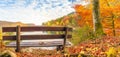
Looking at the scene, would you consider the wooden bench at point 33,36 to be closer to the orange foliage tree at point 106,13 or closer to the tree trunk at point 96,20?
the tree trunk at point 96,20

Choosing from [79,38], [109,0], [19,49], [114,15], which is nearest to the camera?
[19,49]

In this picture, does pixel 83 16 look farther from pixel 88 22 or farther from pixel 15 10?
pixel 15 10

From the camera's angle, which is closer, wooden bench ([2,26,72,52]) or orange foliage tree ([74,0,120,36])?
wooden bench ([2,26,72,52])

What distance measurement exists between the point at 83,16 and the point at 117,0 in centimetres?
380

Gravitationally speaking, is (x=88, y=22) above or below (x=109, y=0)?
below

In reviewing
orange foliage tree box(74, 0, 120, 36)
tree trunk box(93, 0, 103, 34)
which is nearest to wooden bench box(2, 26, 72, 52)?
tree trunk box(93, 0, 103, 34)

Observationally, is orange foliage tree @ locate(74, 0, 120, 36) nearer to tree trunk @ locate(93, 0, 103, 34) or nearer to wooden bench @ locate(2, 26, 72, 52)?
tree trunk @ locate(93, 0, 103, 34)

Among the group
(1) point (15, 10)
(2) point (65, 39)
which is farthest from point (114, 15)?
(1) point (15, 10)

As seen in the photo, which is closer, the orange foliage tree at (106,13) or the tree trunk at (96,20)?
the tree trunk at (96,20)

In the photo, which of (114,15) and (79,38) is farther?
(114,15)

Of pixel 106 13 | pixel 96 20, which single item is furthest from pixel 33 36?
pixel 106 13

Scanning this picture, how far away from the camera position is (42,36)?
51.5 ft

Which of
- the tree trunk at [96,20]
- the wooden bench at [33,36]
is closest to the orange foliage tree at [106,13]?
the tree trunk at [96,20]

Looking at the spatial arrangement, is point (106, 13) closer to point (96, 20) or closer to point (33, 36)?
point (96, 20)
